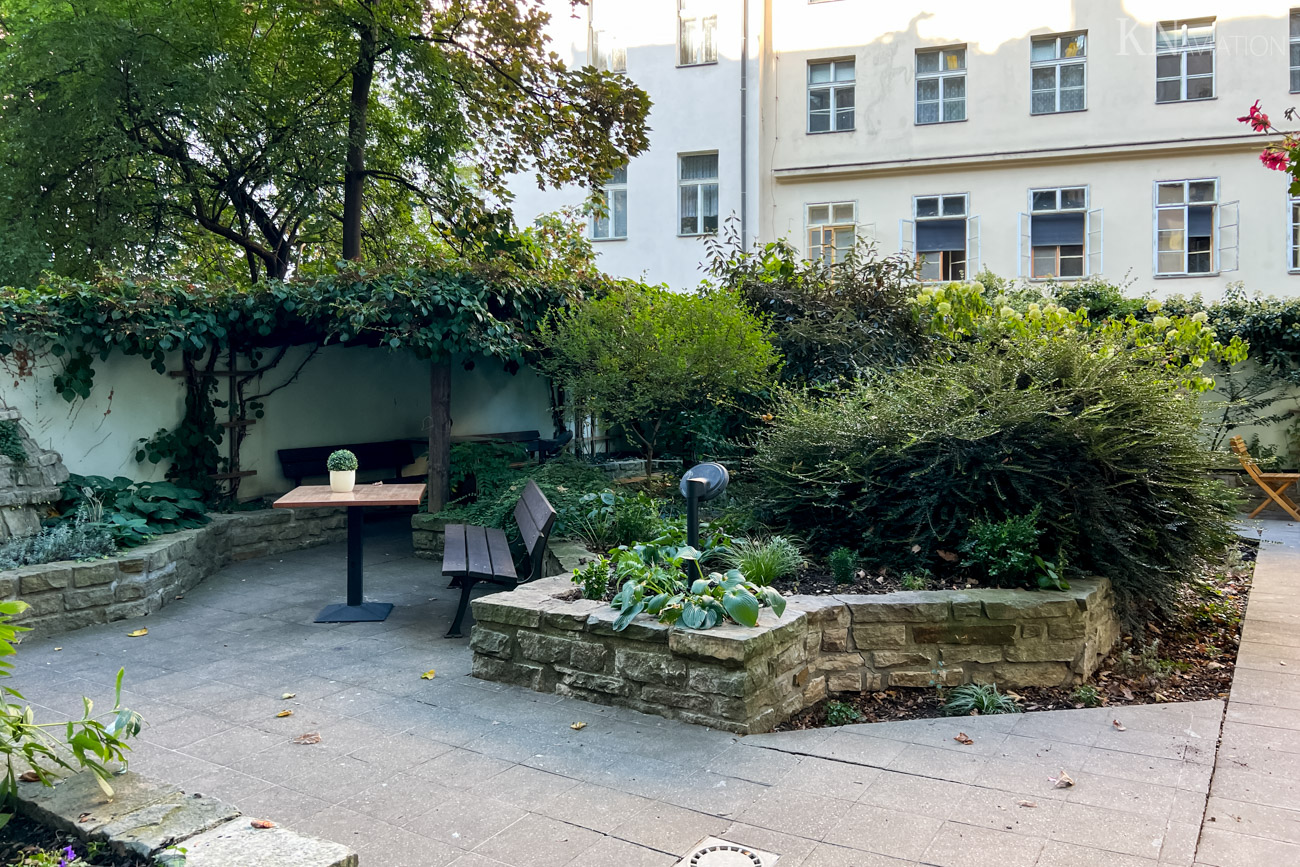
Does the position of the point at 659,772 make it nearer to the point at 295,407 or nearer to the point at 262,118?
the point at 295,407

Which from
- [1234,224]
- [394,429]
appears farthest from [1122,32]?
[394,429]

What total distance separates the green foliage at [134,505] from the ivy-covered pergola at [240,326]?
65 cm

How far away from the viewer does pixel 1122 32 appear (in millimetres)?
17359

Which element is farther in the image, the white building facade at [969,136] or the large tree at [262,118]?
the white building facade at [969,136]

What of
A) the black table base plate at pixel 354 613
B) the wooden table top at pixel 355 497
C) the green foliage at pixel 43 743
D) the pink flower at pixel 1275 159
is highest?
the pink flower at pixel 1275 159

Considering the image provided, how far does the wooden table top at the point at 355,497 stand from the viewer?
6.20m

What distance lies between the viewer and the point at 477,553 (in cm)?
638

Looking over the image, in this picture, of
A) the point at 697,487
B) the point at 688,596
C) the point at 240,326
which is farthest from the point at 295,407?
the point at 688,596

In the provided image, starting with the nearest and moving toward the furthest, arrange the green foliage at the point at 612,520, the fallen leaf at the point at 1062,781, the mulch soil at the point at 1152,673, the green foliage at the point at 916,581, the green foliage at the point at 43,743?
the green foliage at the point at 43,743 < the fallen leaf at the point at 1062,781 < the mulch soil at the point at 1152,673 < the green foliage at the point at 916,581 < the green foliage at the point at 612,520

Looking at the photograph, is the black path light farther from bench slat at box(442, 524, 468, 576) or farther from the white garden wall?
the white garden wall

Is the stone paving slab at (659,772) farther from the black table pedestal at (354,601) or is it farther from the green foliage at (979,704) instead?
the black table pedestal at (354,601)

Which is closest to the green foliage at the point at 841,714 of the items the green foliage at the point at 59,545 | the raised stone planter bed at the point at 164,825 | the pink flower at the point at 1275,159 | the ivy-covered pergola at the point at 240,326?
the raised stone planter bed at the point at 164,825

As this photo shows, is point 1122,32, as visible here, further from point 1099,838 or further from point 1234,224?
point 1099,838

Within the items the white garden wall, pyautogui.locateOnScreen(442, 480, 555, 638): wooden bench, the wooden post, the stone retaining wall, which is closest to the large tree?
the white garden wall
